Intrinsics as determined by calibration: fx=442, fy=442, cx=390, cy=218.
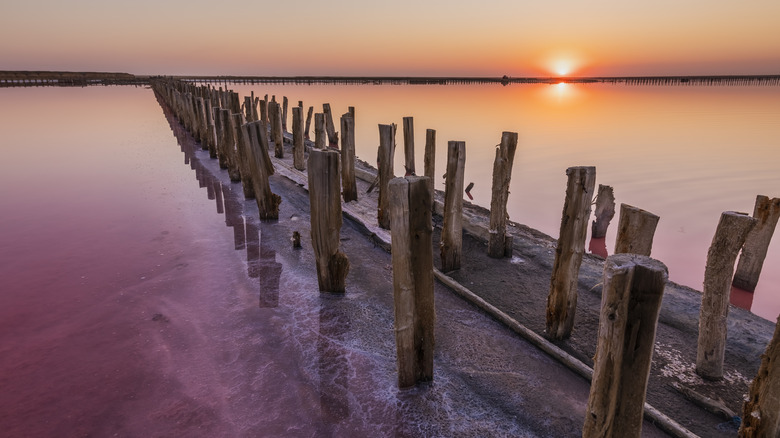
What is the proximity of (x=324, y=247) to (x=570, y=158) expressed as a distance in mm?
14120

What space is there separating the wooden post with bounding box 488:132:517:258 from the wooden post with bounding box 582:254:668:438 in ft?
10.6

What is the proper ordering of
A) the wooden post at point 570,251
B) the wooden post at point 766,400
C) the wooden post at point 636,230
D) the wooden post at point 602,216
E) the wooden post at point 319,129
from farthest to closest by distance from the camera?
1. the wooden post at point 319,129
2. the wooden post at point 602,216
3. the wooden post at point 570,251
4. the wooden post at point 636,230
5. the wooden post at point 766,400

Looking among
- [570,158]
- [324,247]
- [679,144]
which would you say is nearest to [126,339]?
[324,247]

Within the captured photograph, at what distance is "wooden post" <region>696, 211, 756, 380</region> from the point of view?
3080 millimetres

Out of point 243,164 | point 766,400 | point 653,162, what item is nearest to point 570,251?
point 766,400

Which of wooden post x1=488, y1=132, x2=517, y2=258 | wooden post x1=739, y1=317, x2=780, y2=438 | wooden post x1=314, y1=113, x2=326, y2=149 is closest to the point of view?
wooden post x1=739, y1=317, x2=780, y2=438

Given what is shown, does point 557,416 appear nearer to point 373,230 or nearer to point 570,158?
point 373,230

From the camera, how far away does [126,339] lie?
371 cm

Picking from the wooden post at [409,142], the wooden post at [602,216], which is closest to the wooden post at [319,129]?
the wooden post at [409,142]

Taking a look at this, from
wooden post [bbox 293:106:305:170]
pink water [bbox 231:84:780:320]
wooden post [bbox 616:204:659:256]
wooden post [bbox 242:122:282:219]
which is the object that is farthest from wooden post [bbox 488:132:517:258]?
wooden post [bbox 293:106:305:170]

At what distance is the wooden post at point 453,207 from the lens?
488 cm

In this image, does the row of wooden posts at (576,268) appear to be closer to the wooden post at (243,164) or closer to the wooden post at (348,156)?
the wooden post at (243,164)

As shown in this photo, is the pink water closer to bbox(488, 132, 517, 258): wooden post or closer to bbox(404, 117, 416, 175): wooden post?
bbox(488, 132, 517, 258): wooden post

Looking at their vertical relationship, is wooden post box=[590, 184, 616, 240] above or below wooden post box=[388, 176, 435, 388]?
below
